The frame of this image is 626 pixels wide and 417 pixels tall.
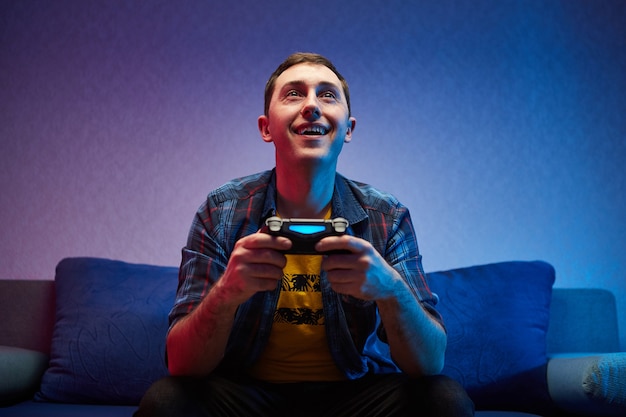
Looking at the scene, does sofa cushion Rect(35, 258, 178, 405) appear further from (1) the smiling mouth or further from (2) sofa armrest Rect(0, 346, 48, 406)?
(1) the smiling mouth

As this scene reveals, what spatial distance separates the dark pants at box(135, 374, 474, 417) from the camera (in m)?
1.15

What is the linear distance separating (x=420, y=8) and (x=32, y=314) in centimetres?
193

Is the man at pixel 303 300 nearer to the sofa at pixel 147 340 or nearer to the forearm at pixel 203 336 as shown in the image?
the forearm at pixel 203 336

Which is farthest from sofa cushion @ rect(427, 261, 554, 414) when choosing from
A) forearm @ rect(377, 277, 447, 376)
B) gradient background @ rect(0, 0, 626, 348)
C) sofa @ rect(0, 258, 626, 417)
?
forearm @ rect(377, 277, 447, 376)

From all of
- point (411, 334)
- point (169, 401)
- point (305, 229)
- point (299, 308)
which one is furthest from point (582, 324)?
point (169, 401)

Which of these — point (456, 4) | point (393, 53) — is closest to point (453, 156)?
point (393, 53)

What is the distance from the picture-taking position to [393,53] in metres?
2.41

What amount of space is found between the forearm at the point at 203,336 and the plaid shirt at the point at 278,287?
9cm

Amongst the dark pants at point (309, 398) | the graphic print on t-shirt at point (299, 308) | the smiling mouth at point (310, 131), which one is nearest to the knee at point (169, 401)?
the dark pants at point (309, 398)

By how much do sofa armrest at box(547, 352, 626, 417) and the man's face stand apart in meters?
0.88

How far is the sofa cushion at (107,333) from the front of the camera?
1.79 metres

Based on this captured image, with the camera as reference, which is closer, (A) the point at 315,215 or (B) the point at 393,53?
(A) the point at 315,215

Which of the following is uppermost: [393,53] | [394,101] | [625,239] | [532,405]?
[393,53]

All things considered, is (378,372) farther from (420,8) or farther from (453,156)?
(420,8)
